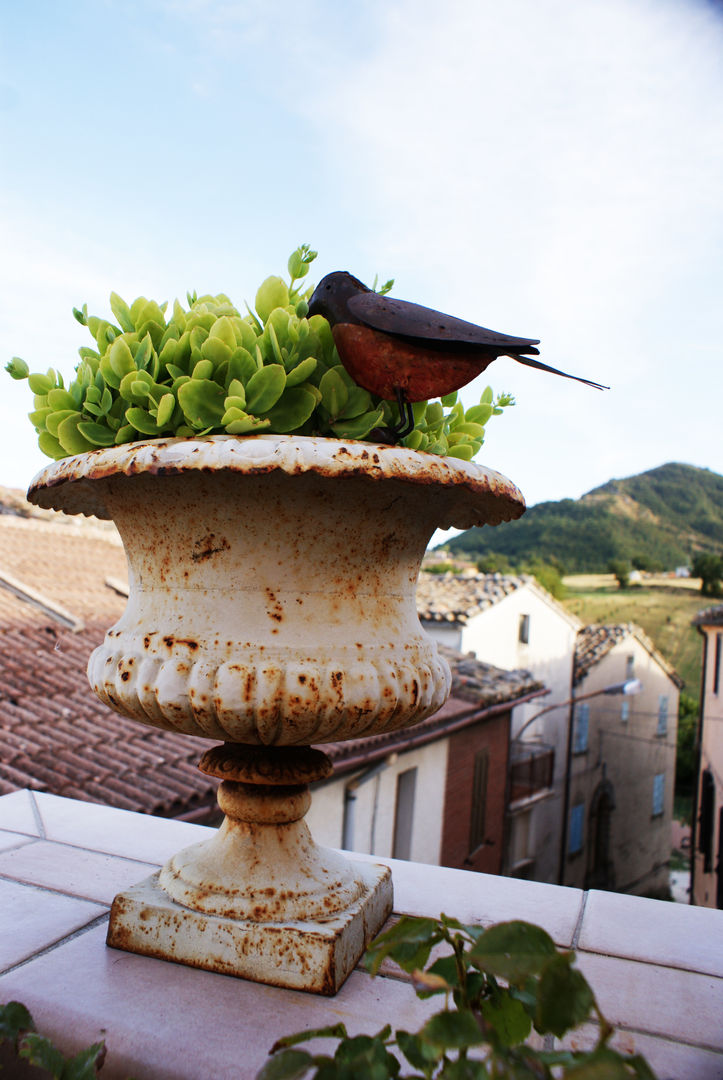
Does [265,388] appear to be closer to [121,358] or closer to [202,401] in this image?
[202,401]

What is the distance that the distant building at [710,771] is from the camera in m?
11.3

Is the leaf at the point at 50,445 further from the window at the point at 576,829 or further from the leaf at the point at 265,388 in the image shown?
the window at the point at 576,829

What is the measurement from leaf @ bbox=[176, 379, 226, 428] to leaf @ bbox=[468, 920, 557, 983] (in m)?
0.79

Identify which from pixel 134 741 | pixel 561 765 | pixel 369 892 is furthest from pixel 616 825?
pixel 369 892

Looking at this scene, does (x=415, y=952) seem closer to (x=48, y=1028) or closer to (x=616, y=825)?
(x=48, y=1028)

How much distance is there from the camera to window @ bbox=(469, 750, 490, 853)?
33.0 ft

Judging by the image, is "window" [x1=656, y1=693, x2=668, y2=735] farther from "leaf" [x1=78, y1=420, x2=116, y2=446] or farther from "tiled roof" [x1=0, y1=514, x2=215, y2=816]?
"leaf" [x1=78, y1=420, x2=116, y2=446]

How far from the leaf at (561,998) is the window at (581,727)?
1762 centimetres

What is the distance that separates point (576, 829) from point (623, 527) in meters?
31.1

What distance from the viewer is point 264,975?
3.86ft

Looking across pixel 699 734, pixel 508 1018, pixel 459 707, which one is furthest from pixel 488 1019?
pixel 699 734

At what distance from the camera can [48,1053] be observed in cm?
91

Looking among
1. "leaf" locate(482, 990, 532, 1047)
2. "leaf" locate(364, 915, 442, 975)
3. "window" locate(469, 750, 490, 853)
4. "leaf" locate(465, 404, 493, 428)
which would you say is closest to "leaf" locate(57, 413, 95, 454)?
"leaf" locate(465, 404, 493, 428)

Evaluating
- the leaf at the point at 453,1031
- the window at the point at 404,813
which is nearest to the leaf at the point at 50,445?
the leaf at the point at 453,1031
